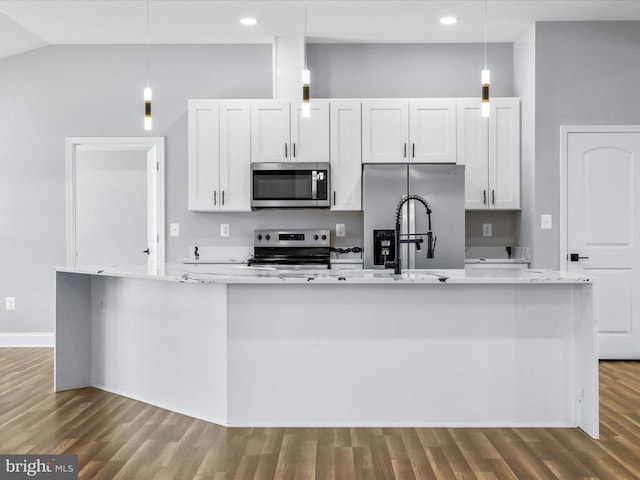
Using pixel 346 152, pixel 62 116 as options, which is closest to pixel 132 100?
pixel 62 116

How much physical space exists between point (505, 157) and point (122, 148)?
11.8 feet

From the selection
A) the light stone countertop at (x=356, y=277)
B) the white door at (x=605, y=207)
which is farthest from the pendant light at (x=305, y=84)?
the white door at (x=605, y=207)

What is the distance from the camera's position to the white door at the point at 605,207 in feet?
15.9

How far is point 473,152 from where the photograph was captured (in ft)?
16.5

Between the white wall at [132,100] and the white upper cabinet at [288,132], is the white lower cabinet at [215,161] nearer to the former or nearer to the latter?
the white upper cabinet at [288,132]

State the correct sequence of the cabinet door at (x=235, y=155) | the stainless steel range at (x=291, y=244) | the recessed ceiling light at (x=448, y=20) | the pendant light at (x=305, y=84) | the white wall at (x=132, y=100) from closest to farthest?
the pendant light at (x=305, y=84) → the recessed ceiling light at (x=448, y=20) → the cabinet door at (x=235, y=155) → the stainless steel range at (x=291, y=244) → the white wall at (x=132, y=100)

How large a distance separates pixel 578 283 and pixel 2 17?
15.7 ft

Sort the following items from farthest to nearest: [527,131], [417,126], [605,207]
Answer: [417,126] < [527,131] < [605,207]

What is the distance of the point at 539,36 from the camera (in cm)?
483

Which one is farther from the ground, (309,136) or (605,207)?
(309,136)

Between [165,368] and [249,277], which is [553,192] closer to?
[249,277]

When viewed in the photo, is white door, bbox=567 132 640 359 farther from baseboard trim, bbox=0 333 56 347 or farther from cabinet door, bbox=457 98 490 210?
baseboard trim, bbox=0 333 56 347

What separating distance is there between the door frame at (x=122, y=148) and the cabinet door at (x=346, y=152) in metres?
1.67

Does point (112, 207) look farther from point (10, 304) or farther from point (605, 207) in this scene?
point (605, 207)
